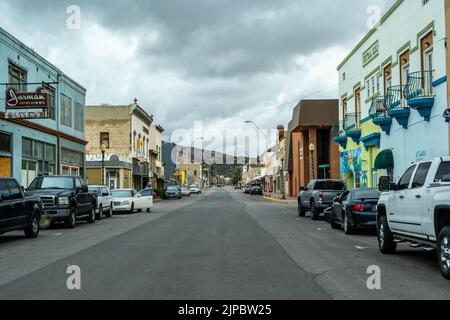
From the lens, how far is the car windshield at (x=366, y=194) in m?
17.9

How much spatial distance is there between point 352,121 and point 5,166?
20.2 m

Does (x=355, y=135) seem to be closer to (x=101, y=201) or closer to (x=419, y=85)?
(x=419, y=85)

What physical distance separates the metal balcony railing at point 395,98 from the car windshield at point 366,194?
24.9 feet

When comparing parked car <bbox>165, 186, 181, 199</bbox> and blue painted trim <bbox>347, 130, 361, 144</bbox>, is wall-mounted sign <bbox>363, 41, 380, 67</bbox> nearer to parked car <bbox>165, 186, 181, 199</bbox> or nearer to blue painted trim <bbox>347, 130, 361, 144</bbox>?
blue painted trim <bbox>347, 130, 361, 144</bbox>

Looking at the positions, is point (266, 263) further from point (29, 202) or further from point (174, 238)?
point (29, 202)

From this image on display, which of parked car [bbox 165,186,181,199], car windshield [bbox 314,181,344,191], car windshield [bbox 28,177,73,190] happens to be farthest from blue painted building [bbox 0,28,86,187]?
parked car [bbox 165,186,181,199]

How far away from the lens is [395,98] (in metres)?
26.2

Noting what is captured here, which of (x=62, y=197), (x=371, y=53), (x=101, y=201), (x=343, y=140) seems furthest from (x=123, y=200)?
(x=371, y=53)

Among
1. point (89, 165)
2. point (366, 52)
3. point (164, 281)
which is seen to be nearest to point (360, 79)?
point (366, 52)

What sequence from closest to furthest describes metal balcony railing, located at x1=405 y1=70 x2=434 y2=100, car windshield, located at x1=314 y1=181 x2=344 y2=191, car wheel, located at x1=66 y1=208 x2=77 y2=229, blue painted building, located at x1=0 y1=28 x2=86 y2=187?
car wheel, located at x1=66 y1=208 x2=77 y2=229
metal balcony railing, located at x1=405 y1=70 x2=434 y2=100
car windshield, located at x1=314 y1=181 x2=344 y2=191
blue painted building, located at x1=0 y1=28 x2=86 y2=187

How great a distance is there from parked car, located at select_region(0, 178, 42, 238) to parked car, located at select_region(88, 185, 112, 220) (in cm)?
807

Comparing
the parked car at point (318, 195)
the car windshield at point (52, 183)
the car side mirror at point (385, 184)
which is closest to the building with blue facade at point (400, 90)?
the parked car at point (318, 195)

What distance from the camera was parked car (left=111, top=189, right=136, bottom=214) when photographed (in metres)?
32.2

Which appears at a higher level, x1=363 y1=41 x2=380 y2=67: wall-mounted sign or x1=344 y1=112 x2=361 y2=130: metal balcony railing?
x1=363 y1=41 x2=380 y2=67: wall-mounted sign
